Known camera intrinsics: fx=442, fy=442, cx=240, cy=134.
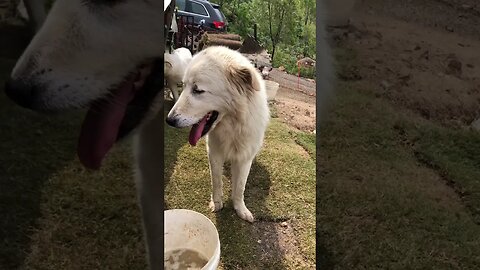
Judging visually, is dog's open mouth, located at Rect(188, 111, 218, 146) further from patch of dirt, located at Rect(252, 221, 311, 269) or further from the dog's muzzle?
the dog's muzzle

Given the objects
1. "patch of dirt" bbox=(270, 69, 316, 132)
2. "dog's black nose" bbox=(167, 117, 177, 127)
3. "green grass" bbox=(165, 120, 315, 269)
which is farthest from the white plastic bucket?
"patch of dirt" bbox=(270, 69, 316, 132)

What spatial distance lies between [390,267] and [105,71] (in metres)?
1.10

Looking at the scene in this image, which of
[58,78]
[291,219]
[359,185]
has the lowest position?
[291,219]

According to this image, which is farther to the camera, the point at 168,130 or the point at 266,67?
the point at 266,67

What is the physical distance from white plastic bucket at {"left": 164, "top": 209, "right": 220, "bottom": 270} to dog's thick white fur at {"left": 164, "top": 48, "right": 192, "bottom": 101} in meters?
0.37

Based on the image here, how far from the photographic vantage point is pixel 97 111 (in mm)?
1091

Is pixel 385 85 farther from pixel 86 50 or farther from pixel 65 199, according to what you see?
pixel 65 199

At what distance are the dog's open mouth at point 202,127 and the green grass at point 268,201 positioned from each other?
0.03 metres

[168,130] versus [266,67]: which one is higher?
[266,67]

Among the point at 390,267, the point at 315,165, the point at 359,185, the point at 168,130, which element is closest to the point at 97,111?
the point at 168,130

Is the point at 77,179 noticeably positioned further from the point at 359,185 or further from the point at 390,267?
the point at 390,267

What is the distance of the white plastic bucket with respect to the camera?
1.35 meters

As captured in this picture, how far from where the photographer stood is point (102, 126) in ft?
3.65

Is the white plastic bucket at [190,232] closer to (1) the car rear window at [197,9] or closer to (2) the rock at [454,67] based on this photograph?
(1) the car rear window at [197,9]
